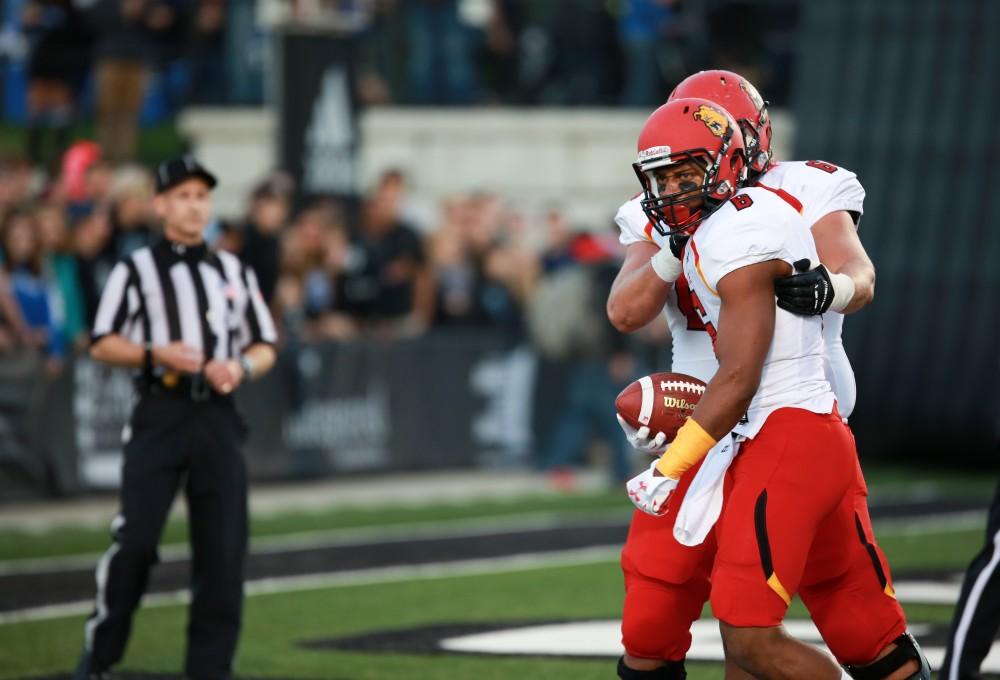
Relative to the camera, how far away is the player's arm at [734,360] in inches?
179

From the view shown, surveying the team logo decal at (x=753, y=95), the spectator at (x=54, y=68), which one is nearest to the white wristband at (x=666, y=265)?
the team logo decal at (x=753, y=95)

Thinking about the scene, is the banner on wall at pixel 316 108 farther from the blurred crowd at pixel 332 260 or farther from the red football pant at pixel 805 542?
the red football pant at pixel 805 542

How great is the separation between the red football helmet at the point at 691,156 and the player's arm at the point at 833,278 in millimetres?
308

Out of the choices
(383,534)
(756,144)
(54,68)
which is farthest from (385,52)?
(756,144)

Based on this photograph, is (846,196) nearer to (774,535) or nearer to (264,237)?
(774,535)

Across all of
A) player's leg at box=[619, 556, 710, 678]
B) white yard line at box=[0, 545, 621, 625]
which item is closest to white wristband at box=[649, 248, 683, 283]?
player's leg at box=[619, 556, 710, 678]

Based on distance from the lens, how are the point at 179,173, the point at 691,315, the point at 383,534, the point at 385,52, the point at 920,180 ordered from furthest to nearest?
the point at 385,52, the point at 920,180, the point at 383,534, the point at 179,173, the point at 691,315

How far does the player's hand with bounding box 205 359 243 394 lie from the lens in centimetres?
628

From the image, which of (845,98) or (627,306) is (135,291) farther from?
(845,98)

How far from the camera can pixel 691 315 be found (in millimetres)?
5152

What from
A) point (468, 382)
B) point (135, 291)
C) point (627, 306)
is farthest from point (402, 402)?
point (627, 306)

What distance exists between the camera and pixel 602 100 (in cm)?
1786

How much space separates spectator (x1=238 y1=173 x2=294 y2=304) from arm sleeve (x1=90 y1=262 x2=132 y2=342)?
17.3ft

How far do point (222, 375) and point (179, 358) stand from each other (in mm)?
172
